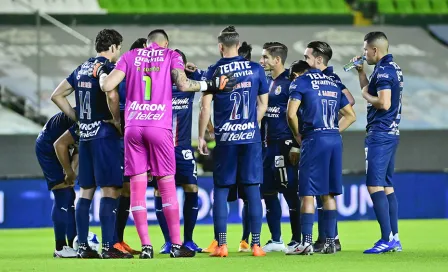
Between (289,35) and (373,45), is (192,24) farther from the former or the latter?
(373,45)

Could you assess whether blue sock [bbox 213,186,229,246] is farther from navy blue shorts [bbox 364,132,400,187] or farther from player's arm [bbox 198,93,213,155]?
navy blue shorts [bbox 364,132,400,187]

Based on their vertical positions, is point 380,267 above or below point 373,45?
below

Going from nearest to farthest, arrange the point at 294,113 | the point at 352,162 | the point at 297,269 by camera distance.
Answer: the point at 297,269 → the point at 294,113 → the point at 352,162

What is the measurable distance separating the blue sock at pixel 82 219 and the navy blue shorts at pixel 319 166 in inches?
78.5

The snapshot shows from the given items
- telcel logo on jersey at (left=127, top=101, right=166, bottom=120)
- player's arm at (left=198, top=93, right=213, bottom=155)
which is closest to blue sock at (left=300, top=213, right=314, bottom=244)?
player's arm at (left=198, top=93, right=213, bottom=155)

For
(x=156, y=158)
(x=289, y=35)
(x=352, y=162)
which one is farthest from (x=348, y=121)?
(x=289, y=35)

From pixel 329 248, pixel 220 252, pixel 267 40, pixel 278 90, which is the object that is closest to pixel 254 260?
pixel 220 252

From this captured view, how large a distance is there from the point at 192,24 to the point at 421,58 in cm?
542

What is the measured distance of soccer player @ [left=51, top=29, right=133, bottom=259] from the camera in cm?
882

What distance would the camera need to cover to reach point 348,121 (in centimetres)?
955

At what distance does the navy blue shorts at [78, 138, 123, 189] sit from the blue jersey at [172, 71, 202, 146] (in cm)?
112

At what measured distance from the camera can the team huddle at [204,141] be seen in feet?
→ 28.1

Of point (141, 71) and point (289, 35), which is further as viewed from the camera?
point (289, 35)

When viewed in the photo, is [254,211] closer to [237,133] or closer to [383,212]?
[237,133]
